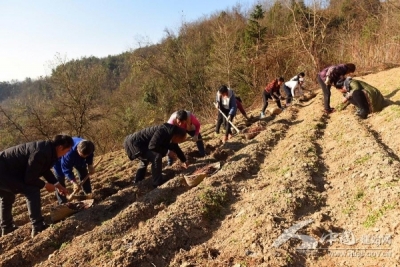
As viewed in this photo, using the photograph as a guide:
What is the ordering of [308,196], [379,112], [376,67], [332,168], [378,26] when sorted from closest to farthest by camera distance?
[308,196] → [332,168] → [379,112] → [376,67] → [378,26]

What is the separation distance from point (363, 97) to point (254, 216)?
4918 millimetres

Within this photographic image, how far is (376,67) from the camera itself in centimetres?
1438

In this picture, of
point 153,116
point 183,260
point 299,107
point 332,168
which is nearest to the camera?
point 183,260

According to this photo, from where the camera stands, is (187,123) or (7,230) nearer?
(7,230)

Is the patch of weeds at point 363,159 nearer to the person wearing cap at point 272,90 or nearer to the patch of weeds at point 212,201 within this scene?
the patch of weeds at point 212,201

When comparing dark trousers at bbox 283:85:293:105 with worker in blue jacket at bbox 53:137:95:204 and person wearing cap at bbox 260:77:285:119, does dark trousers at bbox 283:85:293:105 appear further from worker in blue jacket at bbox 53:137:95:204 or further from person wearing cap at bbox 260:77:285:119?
worker in blue jacket at bbox 53:137:95:204

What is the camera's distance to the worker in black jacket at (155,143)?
204 inches

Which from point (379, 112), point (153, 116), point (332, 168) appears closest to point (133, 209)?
point (332, 168)

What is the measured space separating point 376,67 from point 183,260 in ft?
47.0

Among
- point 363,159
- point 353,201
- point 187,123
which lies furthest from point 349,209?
point 187,123

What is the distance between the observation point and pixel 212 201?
4.24m

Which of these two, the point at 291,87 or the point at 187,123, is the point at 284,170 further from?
the point at 291,87

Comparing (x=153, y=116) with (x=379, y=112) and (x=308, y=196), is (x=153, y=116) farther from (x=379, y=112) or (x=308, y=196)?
(x=308, y=196)

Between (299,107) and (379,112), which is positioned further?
(299,107)
